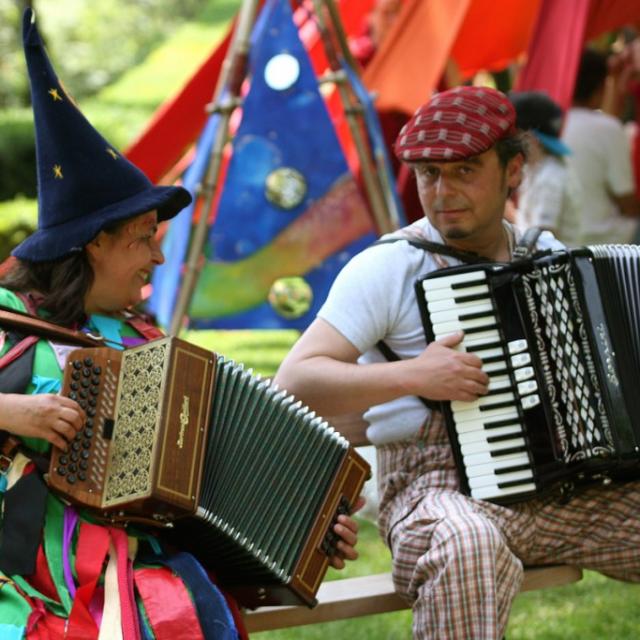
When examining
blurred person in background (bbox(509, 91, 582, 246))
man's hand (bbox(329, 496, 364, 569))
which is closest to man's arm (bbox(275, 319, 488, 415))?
man's hand (bbox(329, 496, 364, 569))

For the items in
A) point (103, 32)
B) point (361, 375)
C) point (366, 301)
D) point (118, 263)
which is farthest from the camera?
point (103, 32)

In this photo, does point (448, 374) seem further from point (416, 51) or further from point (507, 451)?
point (416, 51)

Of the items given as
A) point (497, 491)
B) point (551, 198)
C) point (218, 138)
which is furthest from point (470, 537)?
point (218, 138)

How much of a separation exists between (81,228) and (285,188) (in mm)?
3201

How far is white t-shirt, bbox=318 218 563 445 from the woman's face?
50cm

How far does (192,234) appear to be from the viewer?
616 cm

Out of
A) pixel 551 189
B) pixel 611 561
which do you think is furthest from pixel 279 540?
pixel 551 189

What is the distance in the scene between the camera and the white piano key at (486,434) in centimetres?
326

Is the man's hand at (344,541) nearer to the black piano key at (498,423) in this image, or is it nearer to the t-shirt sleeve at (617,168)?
the black piano key at (498,423)

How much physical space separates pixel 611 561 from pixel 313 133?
3184mm

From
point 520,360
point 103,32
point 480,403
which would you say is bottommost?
point 480,403

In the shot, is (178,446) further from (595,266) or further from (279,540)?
(595,266)

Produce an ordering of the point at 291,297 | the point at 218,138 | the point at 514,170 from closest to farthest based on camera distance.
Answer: the point at 514,170, the point at 218,138, the point at 291,297

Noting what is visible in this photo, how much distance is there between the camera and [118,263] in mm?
3240
